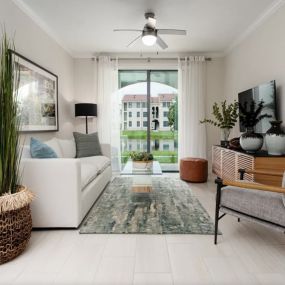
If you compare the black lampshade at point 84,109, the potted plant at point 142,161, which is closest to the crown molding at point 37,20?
the black lampshade at point 84,109

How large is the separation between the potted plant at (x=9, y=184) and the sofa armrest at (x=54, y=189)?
328mm

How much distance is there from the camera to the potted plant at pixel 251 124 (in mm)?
3018

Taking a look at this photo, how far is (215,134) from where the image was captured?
5.23m

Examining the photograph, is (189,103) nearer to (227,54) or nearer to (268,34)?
(227,54)

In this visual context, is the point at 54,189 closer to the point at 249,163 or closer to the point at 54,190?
the point at 54,190

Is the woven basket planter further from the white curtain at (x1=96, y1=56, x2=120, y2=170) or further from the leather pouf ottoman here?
the white curtain at (x1=96, y1=56, x2=120, y2=170)

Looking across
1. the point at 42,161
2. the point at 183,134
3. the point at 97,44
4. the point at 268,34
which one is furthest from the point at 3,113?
the point at 183,134

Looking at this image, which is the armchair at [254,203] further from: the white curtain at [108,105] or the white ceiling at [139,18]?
the white curtain at [108,105]

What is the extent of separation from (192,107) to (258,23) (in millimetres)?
2016

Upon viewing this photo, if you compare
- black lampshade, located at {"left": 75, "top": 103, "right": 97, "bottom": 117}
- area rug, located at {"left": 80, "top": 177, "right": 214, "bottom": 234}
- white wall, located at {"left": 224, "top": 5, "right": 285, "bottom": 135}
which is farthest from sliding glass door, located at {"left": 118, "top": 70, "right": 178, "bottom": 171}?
area rug, located at {"left": 80, "top": 177, "right": 214, "bottom": 234}

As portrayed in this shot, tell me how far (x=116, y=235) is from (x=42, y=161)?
3.34ft

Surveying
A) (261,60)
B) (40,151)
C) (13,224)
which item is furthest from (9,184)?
(261,60)

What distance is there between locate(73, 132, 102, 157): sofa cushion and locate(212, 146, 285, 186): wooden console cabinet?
222 cm

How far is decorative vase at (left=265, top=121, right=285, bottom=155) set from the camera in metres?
2.72
